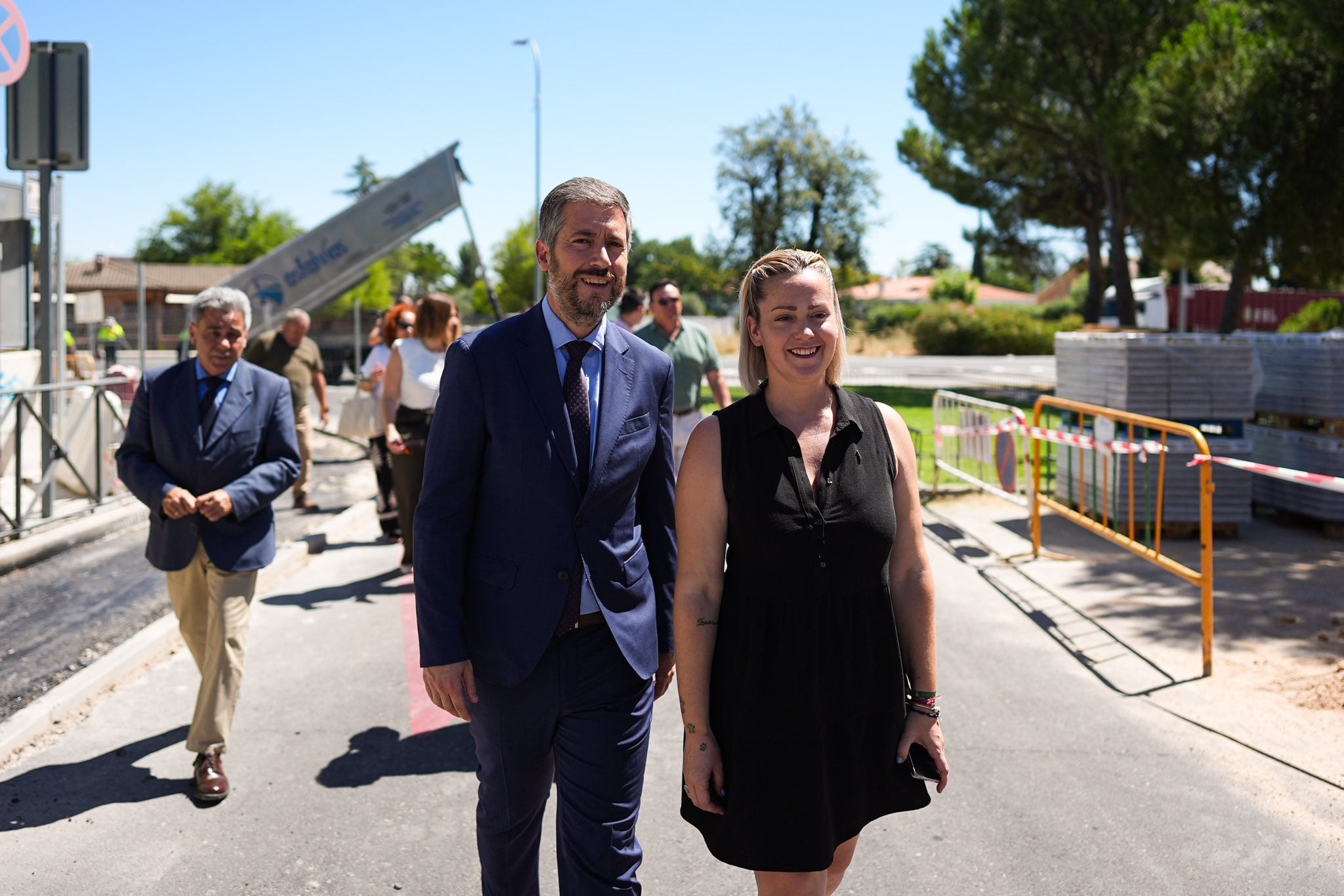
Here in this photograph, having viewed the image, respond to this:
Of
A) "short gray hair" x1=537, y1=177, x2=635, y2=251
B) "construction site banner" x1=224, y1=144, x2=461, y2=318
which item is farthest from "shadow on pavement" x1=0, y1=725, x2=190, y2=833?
"construction site banner" x1=224, y1=144, x2=461, y2=318

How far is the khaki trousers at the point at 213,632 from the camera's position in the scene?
4312mm

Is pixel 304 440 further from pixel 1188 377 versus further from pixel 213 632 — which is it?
pixel 1188 377

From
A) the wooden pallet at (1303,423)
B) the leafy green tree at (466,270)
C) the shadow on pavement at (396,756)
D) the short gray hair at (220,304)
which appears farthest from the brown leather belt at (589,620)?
the leafy green tree at (466,270)

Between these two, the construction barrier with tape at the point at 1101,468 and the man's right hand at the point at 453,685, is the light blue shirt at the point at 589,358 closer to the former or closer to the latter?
the man's right hand at the point at 453,685

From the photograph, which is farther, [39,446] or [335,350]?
[335,350]

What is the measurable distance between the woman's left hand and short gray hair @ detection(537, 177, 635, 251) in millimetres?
1337

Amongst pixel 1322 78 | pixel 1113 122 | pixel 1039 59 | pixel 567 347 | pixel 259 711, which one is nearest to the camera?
pixel 567 347

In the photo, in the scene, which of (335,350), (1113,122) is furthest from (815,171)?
(335,350)

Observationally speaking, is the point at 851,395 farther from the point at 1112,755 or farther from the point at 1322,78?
the point at 1322,78

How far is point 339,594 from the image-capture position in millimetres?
7703

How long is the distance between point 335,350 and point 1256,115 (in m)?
24.5

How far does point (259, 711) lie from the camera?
531 cm

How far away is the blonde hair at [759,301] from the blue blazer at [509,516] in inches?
14.0

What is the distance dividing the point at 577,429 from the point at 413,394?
15.2 feet
